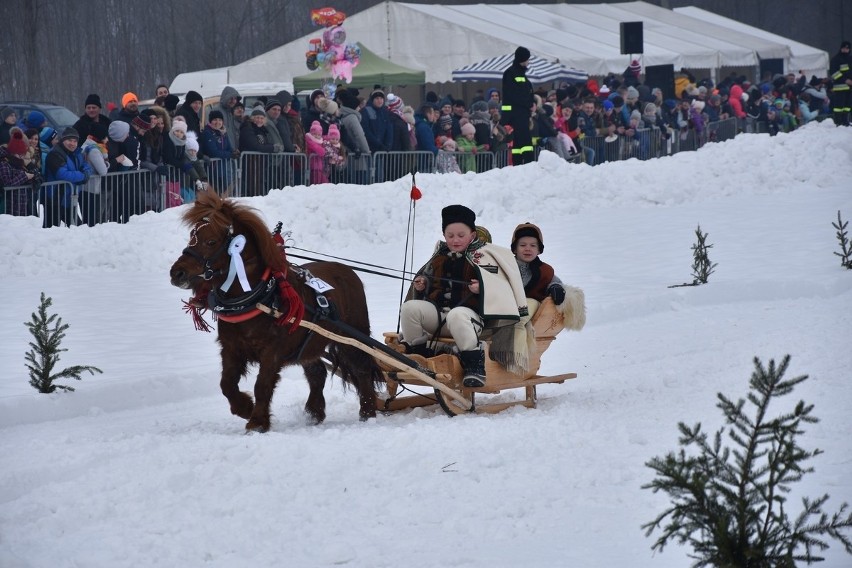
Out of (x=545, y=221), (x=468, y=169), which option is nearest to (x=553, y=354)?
(x=545, y=221)

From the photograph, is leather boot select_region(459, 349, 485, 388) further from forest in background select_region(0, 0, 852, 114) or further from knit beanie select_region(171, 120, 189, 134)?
forest in background select_region(0, 0, 852, 114)

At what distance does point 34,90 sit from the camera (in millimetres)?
33844

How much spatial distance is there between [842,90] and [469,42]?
9301mm

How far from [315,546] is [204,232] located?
2.93 meters

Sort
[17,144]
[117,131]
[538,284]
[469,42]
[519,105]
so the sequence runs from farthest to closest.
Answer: [469,42], [519,105], [117,131], [17,144], [538,284]

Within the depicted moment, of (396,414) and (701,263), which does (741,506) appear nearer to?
(396,414)

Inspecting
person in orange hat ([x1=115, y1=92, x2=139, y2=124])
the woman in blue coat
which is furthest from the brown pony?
person in orange hat ([x1=115, y1=92, x2=139, y2=124])

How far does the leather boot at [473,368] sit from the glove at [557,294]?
1.02 meters

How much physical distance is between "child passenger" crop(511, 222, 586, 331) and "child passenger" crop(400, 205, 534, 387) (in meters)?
0.48

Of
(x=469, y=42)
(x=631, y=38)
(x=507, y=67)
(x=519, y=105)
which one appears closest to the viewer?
(x=519, y=105)

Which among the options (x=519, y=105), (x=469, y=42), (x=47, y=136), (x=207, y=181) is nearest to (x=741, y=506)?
(x=207, y=181)

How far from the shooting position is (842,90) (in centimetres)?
3316

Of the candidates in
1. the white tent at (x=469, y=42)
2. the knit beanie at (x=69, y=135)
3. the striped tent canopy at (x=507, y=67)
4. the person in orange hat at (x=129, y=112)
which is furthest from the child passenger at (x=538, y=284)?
the white tent at (x=469, y=42)

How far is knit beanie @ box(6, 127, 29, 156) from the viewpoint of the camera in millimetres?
14828
